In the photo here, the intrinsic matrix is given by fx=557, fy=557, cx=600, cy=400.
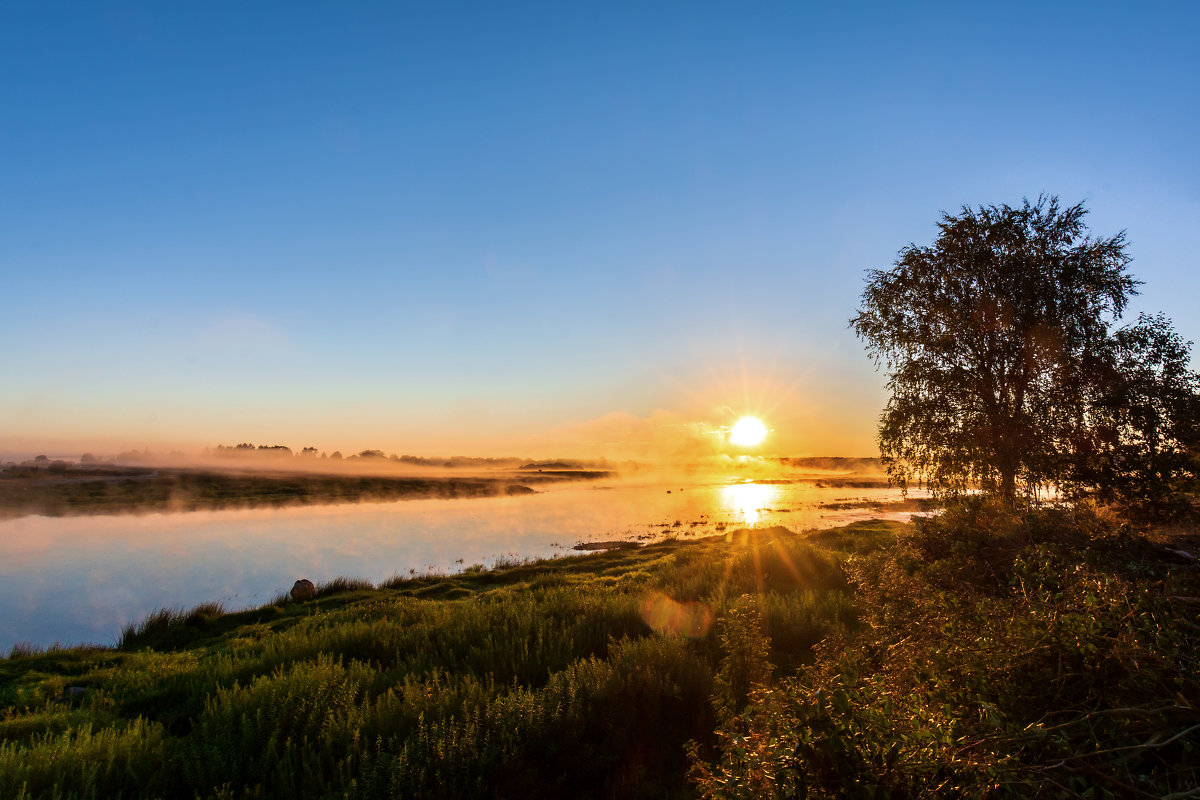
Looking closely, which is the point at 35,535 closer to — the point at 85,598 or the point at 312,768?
the point at 85,598

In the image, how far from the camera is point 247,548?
110 ft

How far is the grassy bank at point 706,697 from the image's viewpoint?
9.27ft

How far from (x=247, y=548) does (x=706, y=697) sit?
3461cm

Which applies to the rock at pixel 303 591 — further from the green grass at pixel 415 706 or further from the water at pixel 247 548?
the green grass at pixel 415 706

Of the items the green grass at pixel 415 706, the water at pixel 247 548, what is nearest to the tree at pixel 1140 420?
the green grass at pixel 415 706

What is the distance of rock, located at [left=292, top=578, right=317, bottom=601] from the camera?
2157cm

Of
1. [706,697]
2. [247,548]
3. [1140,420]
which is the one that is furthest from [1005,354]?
[247,548]

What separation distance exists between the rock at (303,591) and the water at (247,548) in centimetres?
166

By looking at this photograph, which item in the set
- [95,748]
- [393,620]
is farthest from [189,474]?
[95,748]

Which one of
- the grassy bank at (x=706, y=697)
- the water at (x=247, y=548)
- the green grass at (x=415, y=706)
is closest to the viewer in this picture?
the grassy bank at (x=706, y=697)

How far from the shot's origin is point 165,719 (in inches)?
311

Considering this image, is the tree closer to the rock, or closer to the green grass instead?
the green grass

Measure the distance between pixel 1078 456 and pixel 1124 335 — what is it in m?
3.92

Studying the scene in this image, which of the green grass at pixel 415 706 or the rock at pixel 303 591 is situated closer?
the green grass at pixel 415 706
